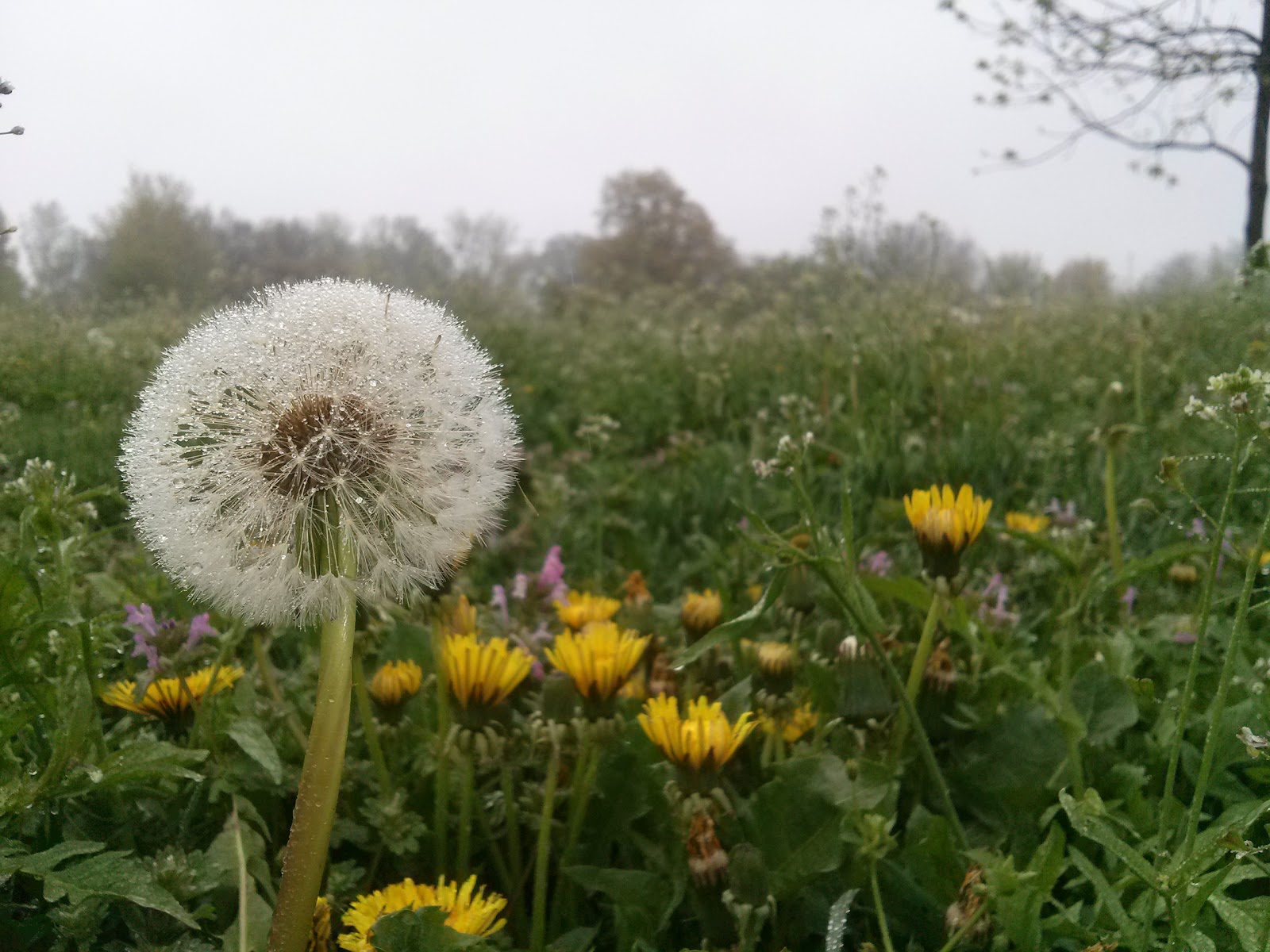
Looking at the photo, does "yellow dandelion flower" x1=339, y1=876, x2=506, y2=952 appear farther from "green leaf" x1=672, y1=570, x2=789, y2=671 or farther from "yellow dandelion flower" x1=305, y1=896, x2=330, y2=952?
"green leaf" x1=672, y1=570, x2=789, y2=671

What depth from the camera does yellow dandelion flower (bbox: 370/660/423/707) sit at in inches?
50.5

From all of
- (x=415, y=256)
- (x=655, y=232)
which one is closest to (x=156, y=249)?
(x=415, y=256)

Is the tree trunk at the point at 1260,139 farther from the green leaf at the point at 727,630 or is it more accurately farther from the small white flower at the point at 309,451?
the small white flower at the point at 309,451

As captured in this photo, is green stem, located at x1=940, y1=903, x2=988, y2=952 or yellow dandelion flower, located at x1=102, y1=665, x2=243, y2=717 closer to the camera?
green stem, located at x1=940, y1=903, x2=988, y2=952

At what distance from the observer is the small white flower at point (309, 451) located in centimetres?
88

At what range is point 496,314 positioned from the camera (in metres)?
8.19

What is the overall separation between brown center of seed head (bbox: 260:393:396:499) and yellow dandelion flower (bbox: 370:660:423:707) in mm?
472

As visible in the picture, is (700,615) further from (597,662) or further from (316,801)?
(316,801)

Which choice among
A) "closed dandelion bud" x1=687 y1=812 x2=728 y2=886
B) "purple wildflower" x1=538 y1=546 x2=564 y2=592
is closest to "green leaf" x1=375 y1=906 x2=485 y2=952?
"closed dandelion bud" x1=687 y1=812 x2=728 y2=886

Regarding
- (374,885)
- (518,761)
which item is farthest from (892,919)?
(374,885)

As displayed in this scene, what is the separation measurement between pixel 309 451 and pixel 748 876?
606 millimetres

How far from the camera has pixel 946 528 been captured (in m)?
1.20

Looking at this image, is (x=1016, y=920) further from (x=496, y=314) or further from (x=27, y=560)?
(x=496, y=314)

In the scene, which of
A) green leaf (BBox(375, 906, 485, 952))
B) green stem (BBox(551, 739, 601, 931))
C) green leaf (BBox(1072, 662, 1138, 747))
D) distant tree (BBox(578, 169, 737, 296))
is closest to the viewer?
green leaf (BBox(375, 906, 485, 952))
